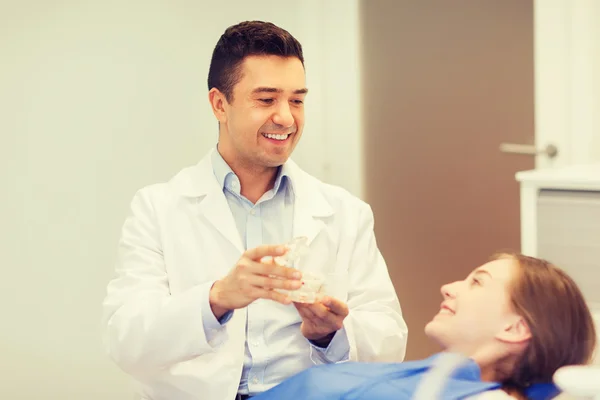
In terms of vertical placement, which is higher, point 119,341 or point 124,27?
point 124,27

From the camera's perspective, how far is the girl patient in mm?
1473

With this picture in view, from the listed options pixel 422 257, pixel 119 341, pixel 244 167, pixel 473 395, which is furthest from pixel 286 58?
pixel 422 257

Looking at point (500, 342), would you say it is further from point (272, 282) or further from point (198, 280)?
point (198, 280)

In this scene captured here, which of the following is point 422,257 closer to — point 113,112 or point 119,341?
point 113,112

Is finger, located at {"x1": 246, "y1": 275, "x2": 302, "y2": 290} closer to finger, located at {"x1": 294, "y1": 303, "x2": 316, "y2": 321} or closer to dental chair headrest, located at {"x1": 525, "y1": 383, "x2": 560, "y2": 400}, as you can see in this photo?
finger, located at {"x1": 294, "y1": 303, "x2": 316, "y2": 321}

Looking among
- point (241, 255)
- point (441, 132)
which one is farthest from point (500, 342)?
point (441, 132)

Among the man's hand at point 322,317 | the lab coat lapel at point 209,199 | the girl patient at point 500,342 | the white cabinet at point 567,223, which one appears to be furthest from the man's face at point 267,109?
the white cabinet at point 567,223

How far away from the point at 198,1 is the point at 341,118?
0.72 m

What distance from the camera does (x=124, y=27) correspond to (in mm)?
2615

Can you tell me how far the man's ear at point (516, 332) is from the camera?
1.50m

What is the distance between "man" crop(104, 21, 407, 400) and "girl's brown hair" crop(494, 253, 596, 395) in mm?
357

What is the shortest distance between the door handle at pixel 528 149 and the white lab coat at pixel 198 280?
0.90 m

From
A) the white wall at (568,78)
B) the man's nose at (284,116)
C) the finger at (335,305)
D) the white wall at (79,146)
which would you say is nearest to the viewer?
the finger at (335,305)

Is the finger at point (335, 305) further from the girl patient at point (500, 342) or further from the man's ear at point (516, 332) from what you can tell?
the man's ear at point (516, 332)
